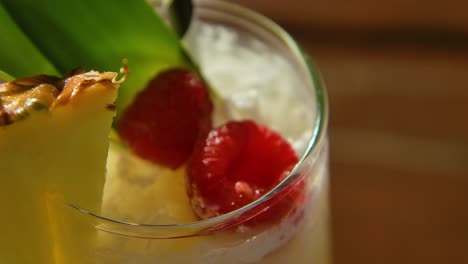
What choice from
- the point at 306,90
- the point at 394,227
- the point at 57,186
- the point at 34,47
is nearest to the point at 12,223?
the point at 57,186

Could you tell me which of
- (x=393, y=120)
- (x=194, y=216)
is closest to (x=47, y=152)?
(x=194, y=216)

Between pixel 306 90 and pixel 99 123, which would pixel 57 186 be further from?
pixel 306 90

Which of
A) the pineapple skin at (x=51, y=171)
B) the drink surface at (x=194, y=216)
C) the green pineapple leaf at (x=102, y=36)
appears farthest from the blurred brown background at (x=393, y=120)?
the pineapple skin at (x=51, y=171)

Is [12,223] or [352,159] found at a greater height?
[12,223]

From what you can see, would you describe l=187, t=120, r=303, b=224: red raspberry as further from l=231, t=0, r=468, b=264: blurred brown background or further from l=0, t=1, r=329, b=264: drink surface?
l=231, t=0, r=468, b=264: blurred brown background

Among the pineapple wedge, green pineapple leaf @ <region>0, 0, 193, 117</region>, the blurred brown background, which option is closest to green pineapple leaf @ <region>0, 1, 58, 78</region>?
green pineapple leaf @ <region>0, 0, 193, 117</region>
